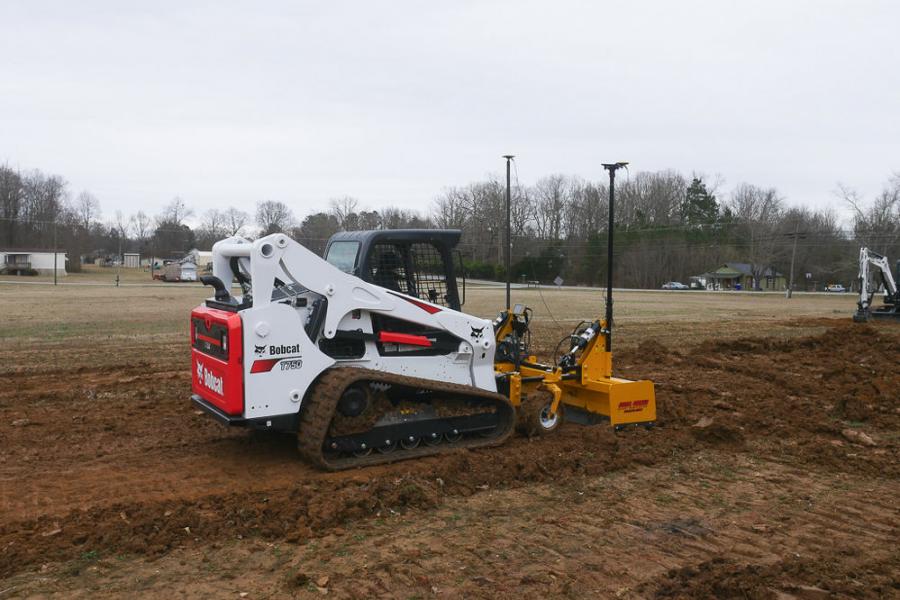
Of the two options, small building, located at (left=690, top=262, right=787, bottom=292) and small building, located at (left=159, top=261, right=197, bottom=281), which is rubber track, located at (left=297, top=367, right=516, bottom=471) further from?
small building, located at (left=690, top=262, right=787, bottom=292)

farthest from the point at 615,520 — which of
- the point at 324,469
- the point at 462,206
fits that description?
the point at 462,206

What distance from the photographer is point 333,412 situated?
684 centimetres

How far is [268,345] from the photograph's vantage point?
6770 mm

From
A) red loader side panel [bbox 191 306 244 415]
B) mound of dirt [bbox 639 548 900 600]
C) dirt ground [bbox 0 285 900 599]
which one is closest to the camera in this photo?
mound of dirt [bbox 639 548 900 600]

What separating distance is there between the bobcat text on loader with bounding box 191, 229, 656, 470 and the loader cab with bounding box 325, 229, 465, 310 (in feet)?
0.05

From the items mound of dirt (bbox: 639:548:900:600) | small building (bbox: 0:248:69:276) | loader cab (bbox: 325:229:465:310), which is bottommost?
mound of dirt (bbox: 639:548:900:600)

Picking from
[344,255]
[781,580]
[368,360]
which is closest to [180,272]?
[344,255]

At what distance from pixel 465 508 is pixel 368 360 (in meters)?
1.87

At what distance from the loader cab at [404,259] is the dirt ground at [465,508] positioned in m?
1.88

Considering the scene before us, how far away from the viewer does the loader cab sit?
7.82 m

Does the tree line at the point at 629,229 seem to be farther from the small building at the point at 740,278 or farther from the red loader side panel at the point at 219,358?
the red loader side panel at the point at 219,358

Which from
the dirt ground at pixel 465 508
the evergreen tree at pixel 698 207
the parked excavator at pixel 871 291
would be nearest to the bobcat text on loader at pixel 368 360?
the dirt ground at pixel 465 508

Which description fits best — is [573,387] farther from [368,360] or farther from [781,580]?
[781,580]

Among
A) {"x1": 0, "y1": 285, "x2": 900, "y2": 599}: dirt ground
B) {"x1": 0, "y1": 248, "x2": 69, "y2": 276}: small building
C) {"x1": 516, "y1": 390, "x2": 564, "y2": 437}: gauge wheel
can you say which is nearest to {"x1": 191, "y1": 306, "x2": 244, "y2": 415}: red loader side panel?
{"x1": 0, "y1": 285, "x2": 900, "y2": 599}: dirt ground
